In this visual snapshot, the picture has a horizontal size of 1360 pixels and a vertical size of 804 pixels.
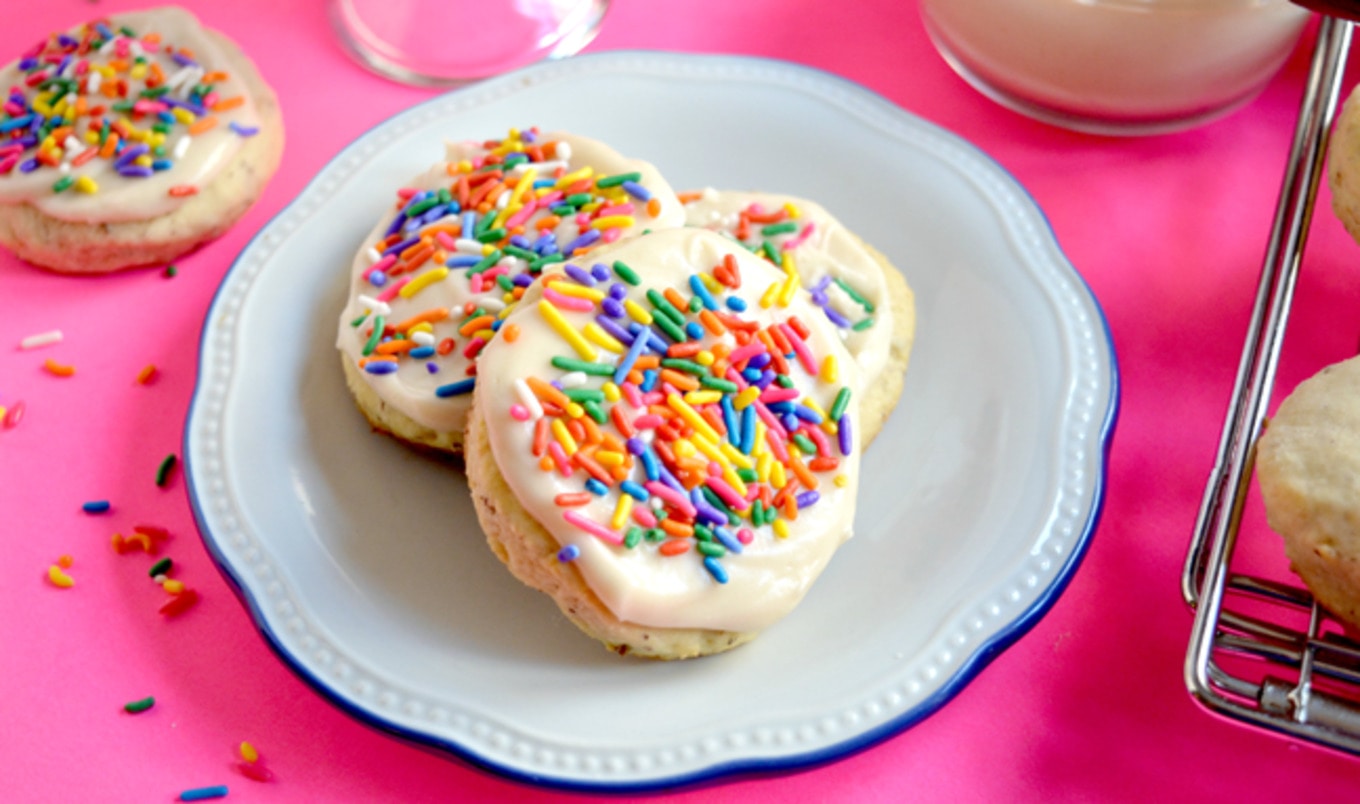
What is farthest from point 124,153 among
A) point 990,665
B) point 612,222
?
point 990,665

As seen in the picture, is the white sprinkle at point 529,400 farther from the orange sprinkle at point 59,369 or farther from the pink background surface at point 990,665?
the orange sprinkle at point 59,369

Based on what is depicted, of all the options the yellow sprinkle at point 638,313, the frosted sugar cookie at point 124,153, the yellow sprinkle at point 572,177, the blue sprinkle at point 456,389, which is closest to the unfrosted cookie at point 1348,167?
the yellow sprinkle at point 638,313

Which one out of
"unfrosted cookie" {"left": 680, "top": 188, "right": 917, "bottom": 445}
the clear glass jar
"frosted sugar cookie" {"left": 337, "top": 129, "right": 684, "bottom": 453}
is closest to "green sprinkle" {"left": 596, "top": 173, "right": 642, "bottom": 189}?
"frosted sugar cookie" {"left": 337, "top": 129, "right": 684, "bottom": 453}

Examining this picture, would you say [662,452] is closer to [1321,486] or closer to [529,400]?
[529,400]

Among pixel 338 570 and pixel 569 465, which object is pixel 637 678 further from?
pixel 338 570

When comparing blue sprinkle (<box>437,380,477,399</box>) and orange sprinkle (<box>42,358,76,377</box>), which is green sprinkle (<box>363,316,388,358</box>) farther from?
orange sprinkle (<box>42,358,76,377</box>)

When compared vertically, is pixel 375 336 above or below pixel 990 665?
above
